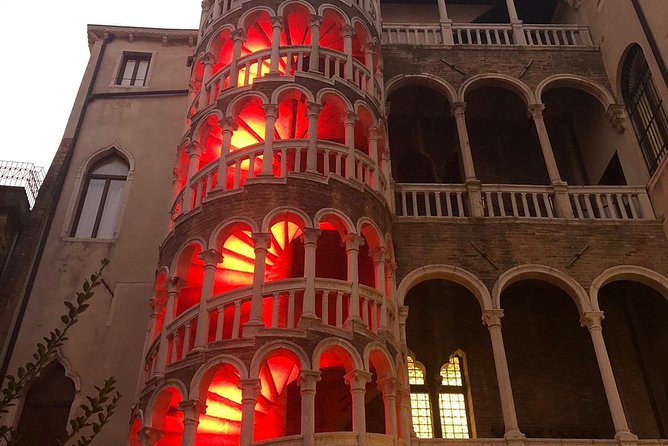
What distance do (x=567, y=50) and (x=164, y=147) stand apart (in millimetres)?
10751

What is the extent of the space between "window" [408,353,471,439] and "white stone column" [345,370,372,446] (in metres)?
3.78

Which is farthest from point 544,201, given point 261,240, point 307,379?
point 307,379

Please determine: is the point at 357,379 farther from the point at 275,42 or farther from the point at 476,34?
the point at 476,34

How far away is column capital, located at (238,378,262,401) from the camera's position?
387 inches

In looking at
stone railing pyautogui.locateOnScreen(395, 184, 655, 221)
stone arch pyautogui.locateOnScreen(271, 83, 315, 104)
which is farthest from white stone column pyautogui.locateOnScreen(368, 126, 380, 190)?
stone arch pyautogui.locateOnScreen(271, 83, 315, 104)

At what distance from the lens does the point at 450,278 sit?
1327 cm

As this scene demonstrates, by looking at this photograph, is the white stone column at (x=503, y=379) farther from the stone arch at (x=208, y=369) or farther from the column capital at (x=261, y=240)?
the stone arch at (x=208, y=369)

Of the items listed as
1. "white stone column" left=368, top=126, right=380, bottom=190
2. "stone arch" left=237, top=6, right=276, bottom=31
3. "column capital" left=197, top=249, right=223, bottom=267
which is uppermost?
"stone arch" left=237, top=6, right=276, bottom=31

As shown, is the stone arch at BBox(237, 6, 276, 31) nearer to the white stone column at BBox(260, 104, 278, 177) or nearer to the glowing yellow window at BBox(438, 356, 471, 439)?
the white stone column at BBox(260, 104, 278, 177)

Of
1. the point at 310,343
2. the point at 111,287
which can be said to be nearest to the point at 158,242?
the point at 111,287

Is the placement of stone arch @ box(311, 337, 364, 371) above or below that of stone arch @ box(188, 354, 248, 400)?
above

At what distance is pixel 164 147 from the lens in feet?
55.2

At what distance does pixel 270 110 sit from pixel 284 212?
8.05 feet

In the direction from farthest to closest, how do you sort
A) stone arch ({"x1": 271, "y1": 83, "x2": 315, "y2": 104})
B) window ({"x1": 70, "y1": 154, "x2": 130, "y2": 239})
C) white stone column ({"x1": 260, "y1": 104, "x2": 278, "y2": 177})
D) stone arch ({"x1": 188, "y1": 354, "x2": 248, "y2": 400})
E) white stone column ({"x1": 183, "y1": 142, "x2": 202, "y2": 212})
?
window ({"x1": 70, "y1": 154, "x2": 130, "y2": 239})
stone arch ({"x1": 271, "y1": 83, "x2": 315, "y2": 104})
white stone column ({"x1": 183, "y1": 142, "x2": 202, "y2": 212})
white stone column ({"x1": 260, "y1": 104, "x2": 278, "y2": 177})
stone arch ({"x1": 188, "y1": 354, "x2": 248, "y2": 400})
